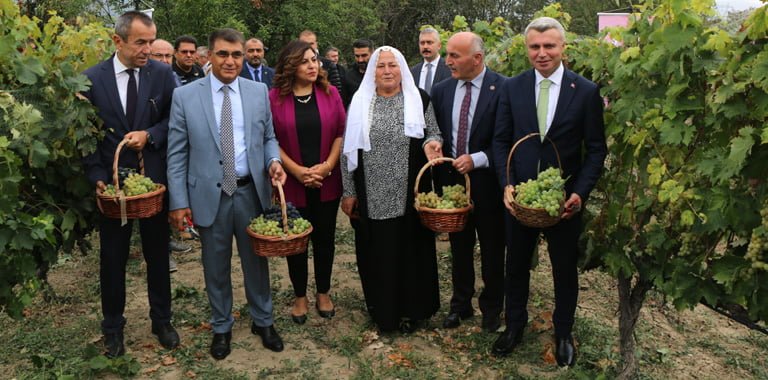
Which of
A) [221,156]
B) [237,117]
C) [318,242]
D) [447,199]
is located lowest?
[318,242]

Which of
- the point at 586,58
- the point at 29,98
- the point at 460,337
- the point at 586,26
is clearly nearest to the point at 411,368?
the point at 460,337

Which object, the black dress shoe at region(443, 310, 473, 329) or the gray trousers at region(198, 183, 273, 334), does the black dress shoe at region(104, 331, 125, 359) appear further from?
the black dress shoe at region(443, 310, 473, 329)

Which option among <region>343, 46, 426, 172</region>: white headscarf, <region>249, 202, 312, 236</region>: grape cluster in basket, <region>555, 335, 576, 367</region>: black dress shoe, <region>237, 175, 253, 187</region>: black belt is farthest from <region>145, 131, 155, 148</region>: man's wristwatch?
<region>555, 335, 576, 367</region>: black dress shoe

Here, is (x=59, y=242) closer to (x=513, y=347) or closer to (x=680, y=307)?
(x=513, y=347)

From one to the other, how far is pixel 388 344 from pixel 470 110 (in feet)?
5.88

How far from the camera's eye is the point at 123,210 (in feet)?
12.4

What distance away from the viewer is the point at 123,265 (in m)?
4.25

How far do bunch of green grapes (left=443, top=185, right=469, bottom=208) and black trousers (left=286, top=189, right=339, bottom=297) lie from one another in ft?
3.07

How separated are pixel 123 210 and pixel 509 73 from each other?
3738 mm

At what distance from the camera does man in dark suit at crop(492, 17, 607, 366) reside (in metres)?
3.82

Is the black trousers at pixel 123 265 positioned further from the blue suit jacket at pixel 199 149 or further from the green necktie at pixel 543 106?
the green necktie at pixel 543 106

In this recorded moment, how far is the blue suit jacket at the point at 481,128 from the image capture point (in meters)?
4.44

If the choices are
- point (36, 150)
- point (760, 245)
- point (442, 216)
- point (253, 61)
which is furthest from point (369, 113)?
point (253, 61)

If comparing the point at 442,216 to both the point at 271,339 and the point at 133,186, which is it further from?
the point at 133,186
